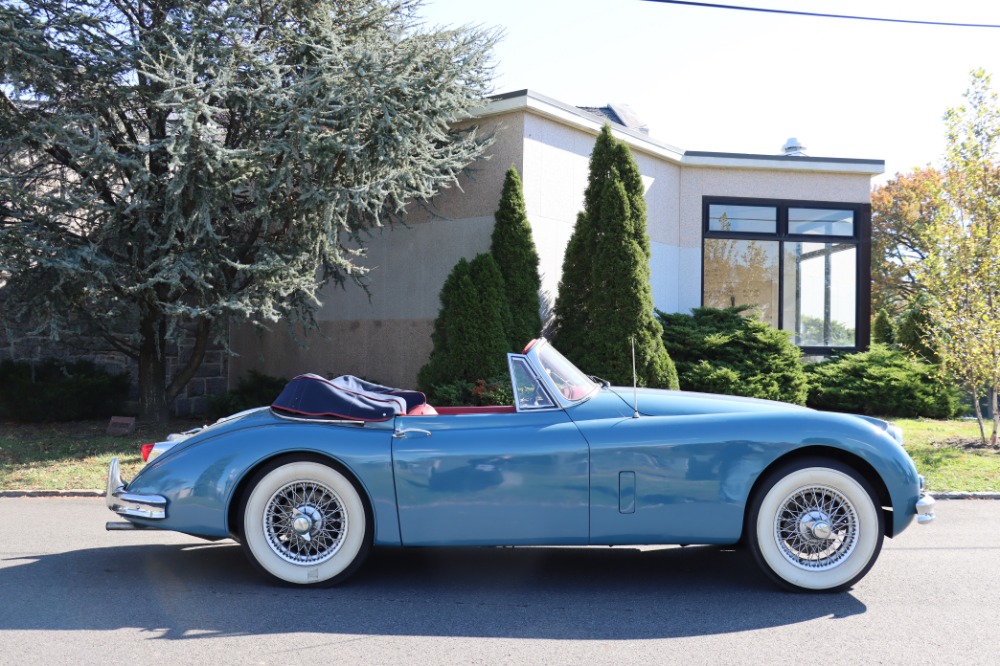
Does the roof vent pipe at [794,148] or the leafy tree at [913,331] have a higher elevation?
the roof vent pipe at [794,148]

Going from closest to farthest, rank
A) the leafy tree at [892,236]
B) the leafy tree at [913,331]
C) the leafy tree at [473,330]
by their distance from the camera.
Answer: the leafy tree at [473,330], the leafy tree at [913,331], the leafy tree at [892,236]

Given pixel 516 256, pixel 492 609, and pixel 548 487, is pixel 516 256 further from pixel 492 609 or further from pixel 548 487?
pixel 492 609

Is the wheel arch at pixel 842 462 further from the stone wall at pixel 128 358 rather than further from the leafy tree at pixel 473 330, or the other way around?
the stone wall at pixel 128 358

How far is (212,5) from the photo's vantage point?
10.7m

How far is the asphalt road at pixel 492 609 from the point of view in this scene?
3797mm

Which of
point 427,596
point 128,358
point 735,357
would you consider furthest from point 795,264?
point 427,596

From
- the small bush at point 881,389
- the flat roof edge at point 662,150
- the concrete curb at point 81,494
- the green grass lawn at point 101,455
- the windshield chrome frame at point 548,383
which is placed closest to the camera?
the windshield chrome frame at point 548,383

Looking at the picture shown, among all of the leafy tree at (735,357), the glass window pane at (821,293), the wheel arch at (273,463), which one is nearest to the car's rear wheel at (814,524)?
the wheel arch at (273,463)

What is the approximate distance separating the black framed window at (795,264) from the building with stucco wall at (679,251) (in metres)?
0.02

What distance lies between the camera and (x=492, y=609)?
4.45 m

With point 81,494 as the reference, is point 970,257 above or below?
above

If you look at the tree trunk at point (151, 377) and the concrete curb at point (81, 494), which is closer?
the concrete curb at point (81, 494)

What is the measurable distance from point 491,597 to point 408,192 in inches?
296

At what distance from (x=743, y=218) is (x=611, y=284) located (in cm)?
534
